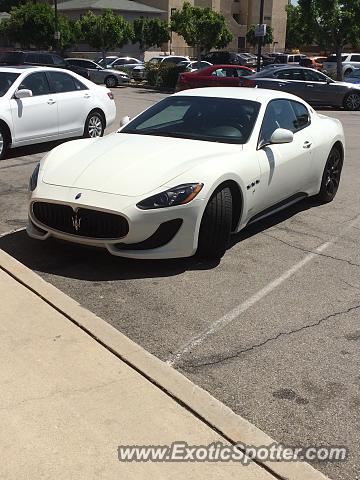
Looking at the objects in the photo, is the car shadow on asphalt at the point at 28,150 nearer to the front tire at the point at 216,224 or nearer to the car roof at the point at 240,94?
the car roof at the point at 240,94

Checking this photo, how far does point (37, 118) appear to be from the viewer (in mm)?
9859

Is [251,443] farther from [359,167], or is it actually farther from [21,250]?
[359,167]

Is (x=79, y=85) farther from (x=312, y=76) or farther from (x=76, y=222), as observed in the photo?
(x=312, y=76)

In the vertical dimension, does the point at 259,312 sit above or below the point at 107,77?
below

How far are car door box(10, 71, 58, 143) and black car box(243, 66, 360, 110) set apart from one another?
11258 millimetres

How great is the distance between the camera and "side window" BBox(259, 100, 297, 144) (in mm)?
5857

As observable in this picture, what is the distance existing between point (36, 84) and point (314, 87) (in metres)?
12.4

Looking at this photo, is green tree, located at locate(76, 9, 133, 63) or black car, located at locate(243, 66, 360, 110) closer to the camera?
black car, located at locate(243, 66, 360, 110)

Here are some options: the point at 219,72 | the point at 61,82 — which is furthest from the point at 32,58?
the point at 61,82

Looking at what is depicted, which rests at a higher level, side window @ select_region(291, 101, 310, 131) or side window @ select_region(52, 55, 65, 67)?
side window @ select_region(52, 55, 65, 67)

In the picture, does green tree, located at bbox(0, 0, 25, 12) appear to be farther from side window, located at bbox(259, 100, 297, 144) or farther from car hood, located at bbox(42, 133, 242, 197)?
car hood, located at bbox(42, 133, 242, 197)

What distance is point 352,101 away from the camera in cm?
2019

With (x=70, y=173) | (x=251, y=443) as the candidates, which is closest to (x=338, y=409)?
(x=251, y=443)

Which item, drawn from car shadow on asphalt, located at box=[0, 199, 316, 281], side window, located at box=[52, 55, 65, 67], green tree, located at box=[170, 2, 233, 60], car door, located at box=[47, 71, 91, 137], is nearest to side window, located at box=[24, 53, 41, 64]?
side window, located at box=[52, 55, 65, 67]
